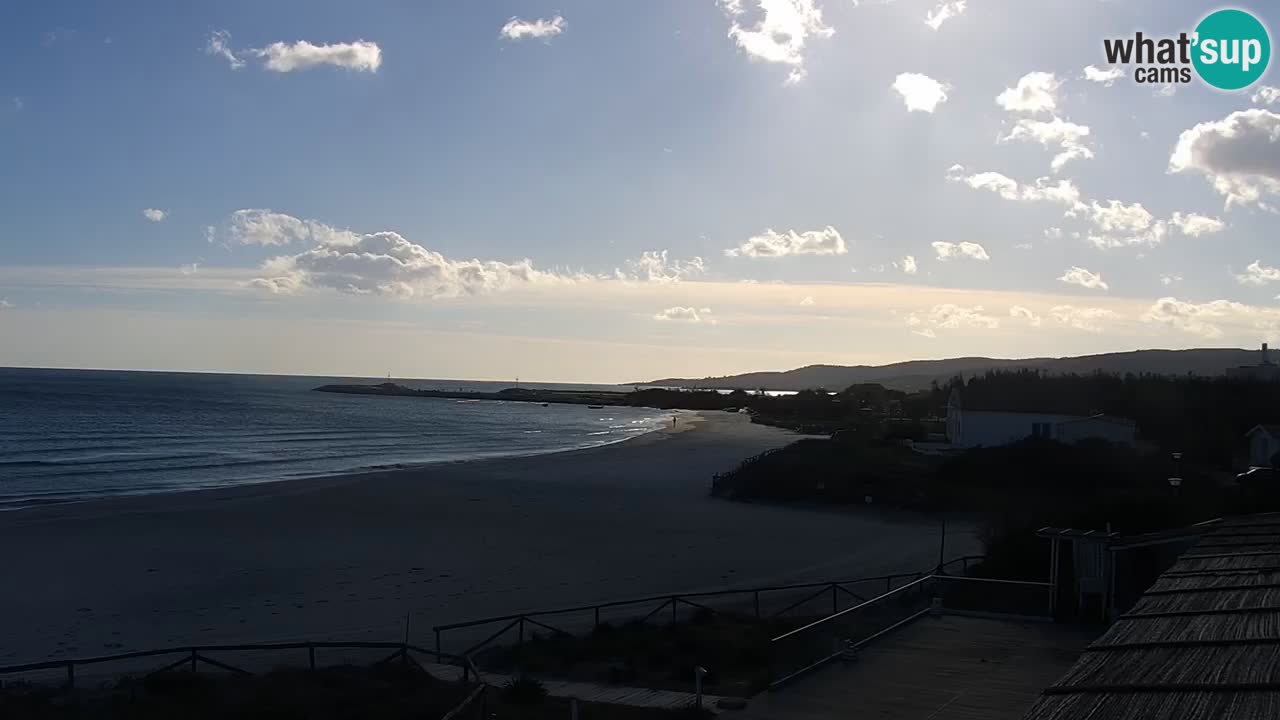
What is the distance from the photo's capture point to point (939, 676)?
12.6 meters

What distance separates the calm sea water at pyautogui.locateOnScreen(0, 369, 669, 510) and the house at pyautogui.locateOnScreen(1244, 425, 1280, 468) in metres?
39.9

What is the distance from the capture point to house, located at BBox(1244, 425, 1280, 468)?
37.2 meters

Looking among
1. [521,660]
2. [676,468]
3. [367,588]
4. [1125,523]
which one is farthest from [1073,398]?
[521,660]

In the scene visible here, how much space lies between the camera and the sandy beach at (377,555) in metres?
20.7

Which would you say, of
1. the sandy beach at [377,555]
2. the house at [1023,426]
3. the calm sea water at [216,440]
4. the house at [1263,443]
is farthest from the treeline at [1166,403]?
the calm sea water at [216,440]

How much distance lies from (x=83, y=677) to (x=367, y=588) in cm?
808

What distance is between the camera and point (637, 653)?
16.2 metres

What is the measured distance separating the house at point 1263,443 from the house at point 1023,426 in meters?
5.41

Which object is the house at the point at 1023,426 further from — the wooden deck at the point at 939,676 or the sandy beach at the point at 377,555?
the wooden deck at the point at 939,676

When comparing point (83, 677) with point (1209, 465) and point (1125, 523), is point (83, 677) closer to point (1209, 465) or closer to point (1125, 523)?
point (1125, 523)

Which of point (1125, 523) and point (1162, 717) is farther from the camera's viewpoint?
point (1125, 523)

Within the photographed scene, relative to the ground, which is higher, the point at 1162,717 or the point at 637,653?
the point at 1162,717

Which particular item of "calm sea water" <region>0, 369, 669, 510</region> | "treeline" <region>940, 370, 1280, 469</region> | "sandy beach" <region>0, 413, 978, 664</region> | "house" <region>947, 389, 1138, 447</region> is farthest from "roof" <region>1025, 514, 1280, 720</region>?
"treeline" <region>940, 370, 1280, 469</region>

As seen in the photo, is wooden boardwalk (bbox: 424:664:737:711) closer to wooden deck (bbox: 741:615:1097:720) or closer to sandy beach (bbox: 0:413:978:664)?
wooden deck (bbox: 741:615:1097:720)
